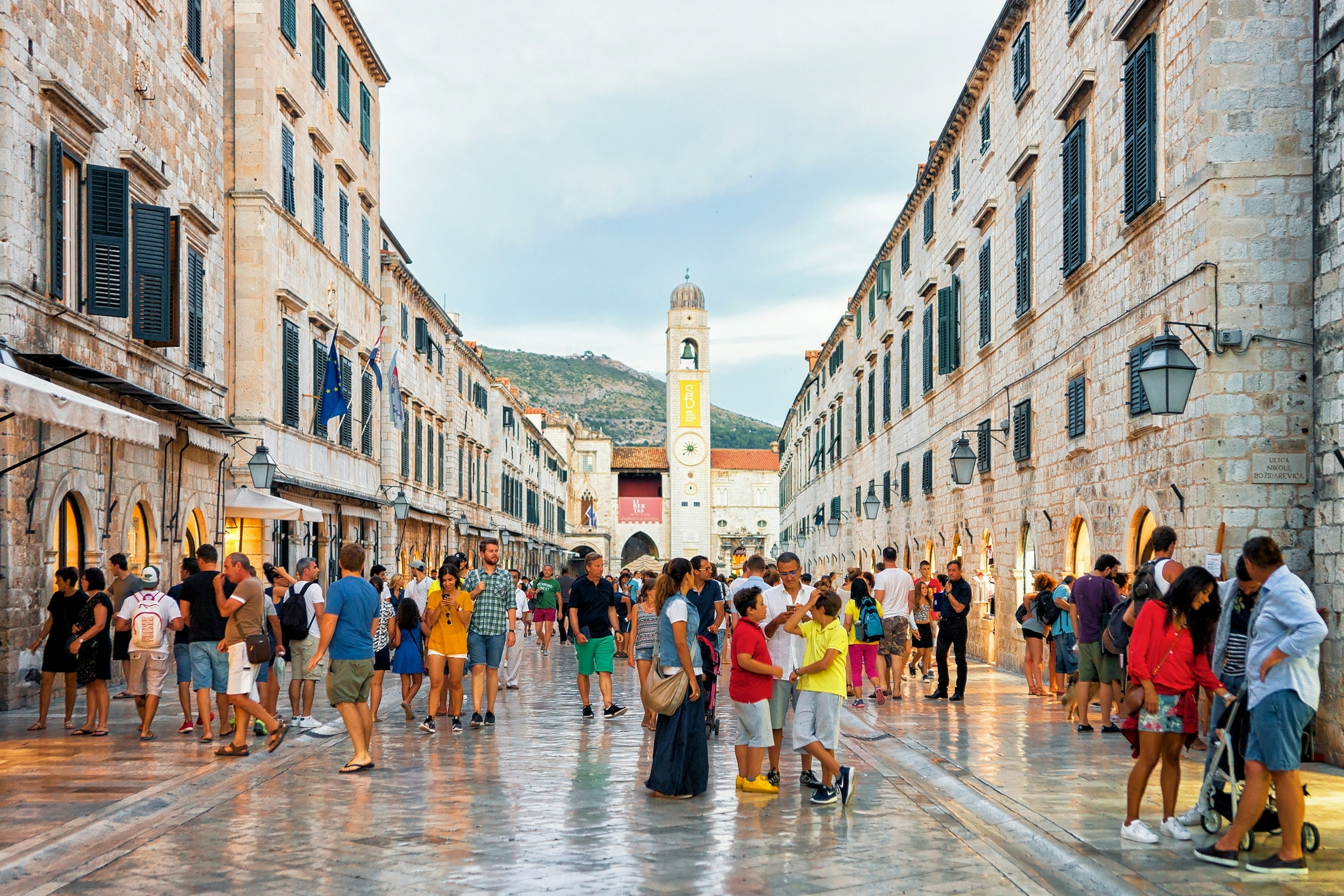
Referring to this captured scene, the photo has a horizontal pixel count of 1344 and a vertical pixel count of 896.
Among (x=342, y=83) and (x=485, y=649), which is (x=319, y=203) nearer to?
(x=342, y=83)

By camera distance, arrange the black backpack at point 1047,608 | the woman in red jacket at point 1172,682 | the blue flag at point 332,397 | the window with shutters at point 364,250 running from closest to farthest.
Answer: the woman in red jacket at point 1172,682, the black backpack at point 1047,608, the blue flag at point 332,397, the window with shutters at point 364,250

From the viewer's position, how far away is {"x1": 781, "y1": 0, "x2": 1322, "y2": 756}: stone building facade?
11.7 meters

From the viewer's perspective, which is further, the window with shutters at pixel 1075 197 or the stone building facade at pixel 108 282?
the window with shutters at pixel 1075 197

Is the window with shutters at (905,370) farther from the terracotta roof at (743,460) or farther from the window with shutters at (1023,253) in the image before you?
the terracotta roof at (743,460)

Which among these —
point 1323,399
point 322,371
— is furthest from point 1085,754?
point 322,371

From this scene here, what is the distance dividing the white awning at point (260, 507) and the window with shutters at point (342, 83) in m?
12.5

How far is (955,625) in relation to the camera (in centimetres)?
1571

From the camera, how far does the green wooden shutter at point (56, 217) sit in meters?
15.0

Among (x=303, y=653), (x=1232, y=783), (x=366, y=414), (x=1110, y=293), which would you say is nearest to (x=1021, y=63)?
(x=1110, y=293)

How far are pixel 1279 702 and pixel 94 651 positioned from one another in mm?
10306

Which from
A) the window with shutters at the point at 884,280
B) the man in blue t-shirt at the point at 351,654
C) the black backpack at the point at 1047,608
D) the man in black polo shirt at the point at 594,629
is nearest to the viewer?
the man in blue t-shirt at the point at 351,654

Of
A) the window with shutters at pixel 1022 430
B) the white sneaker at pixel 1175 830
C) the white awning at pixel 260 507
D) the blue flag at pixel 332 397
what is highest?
the blue flag at pixel 332 397

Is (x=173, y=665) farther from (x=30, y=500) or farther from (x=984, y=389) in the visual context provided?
(x=984, y=389)

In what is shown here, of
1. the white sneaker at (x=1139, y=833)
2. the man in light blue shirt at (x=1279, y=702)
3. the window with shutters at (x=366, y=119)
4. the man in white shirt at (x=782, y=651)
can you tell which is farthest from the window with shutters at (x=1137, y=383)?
the window with shutters at (x=366, y=119)
